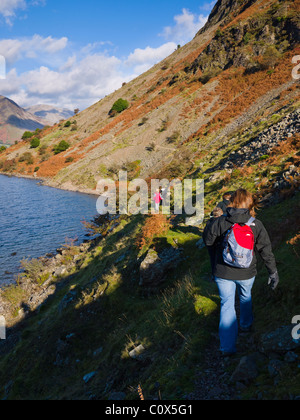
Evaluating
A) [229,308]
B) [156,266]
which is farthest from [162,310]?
[229,308]

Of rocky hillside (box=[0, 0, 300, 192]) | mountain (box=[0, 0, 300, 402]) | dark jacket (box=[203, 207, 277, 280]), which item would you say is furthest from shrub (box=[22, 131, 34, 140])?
dark jacket (box=[203, 207, 277, 280])

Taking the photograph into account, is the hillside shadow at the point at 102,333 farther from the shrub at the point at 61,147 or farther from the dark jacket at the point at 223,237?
the shrub at the point at 61,147

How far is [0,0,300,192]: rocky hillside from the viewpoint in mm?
34219

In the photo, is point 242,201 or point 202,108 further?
point 202,108

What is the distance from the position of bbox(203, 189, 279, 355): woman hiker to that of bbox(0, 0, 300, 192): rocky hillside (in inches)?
944

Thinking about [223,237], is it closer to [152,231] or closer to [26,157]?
[152,231]

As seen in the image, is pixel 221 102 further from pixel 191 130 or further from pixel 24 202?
pixel 24 202

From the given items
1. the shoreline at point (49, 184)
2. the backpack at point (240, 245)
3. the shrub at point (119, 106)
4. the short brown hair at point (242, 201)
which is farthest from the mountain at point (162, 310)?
the shrub at point (119, 106)

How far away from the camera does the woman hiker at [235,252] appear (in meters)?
4.00

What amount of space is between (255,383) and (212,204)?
11.9 meters

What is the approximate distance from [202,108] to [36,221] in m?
35.0

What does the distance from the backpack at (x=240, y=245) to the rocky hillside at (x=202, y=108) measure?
24.2 meters

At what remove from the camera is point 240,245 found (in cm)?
397

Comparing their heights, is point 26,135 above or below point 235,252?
above
